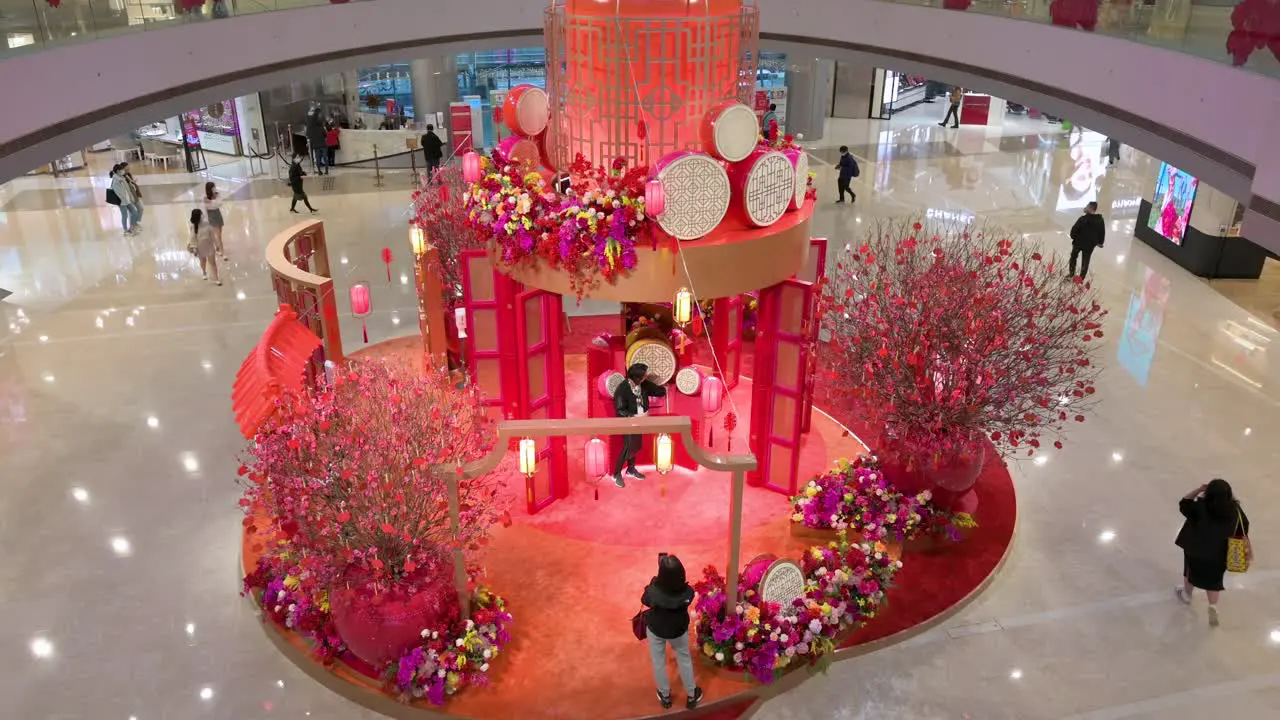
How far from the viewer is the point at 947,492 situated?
7.96 meters

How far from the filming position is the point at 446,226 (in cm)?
995

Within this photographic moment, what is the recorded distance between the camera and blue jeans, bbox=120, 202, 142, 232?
50.2ft

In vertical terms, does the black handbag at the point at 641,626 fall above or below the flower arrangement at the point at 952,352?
below

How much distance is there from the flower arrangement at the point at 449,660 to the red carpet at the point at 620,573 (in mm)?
108

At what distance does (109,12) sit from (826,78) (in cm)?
1594

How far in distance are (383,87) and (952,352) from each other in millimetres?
16504

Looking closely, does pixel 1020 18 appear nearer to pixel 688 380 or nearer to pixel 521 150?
pixel 688 380

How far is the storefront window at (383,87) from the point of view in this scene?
2038 cm

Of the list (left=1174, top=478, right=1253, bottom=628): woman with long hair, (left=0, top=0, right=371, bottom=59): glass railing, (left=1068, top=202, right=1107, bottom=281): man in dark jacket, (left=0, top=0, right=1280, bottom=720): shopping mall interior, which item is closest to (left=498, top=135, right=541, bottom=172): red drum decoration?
(left=0, top=0, right=1280, bottom=720): shopping mall interior

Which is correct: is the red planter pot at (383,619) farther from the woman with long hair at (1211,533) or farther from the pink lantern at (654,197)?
the woman with long hair at (1211,533)

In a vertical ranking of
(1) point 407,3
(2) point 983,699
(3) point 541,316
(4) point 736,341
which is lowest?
(2) point 983,699

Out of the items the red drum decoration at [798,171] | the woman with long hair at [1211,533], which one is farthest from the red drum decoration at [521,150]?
the woman with long hair at [1211,533]

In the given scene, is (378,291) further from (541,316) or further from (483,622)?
(483,622)

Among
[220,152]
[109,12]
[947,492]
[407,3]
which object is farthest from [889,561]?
[220,152]
